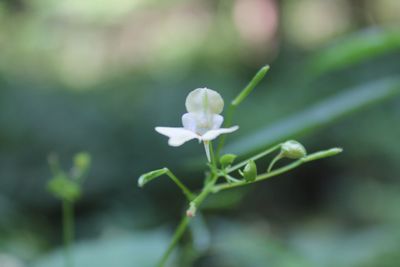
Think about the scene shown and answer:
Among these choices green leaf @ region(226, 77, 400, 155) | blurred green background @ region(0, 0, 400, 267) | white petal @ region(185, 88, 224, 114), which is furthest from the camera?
blurred green background @ region(0, 0, 400, 267)

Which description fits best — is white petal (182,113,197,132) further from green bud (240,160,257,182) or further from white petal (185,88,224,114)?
green bud (240,160,257,182)

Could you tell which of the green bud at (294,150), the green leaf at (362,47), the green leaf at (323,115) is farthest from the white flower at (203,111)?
the green leaf at (362,47)

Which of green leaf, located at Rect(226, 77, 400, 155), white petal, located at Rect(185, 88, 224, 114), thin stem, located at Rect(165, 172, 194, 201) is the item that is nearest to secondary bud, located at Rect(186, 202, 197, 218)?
thin stem, located at Rect(165, 172, 194, 201)

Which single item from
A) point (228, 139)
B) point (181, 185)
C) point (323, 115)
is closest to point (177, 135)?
point (181, 185)

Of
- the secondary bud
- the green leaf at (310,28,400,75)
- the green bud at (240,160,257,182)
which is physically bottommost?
the secondary bud

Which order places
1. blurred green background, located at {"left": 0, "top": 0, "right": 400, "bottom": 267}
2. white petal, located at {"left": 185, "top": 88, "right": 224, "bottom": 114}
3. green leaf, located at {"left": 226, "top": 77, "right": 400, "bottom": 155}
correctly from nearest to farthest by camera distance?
white petal, located at {"left": 185, "top": 88, "right": 224, "bottom": 114} < green leaf, located at {"left": 226, "top": 77, "right": 400, "bottom": 155} < blurred green background, located at {"left": 0, "top": 0, "right": 400, "bottom": 267}

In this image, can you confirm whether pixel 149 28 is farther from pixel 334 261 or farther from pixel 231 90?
pixel 334 261

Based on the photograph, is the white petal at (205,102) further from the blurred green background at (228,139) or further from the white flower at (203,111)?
the blurred green background at (228,139)
